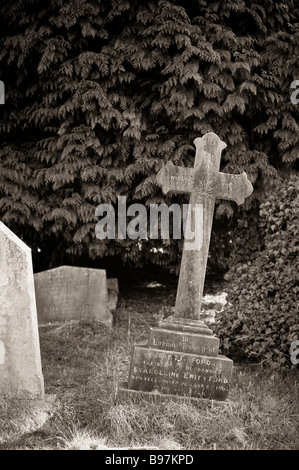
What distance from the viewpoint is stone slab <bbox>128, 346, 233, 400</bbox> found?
4367 millimetres

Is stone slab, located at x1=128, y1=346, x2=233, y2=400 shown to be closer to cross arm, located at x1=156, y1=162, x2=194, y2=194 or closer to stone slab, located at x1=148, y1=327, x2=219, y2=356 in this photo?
stone slab, located at x1=148, y1=327, x2=219, y2=356

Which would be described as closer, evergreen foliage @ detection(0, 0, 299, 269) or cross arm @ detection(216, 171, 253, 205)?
cross arm @ detection(216, 171, 253, 205)

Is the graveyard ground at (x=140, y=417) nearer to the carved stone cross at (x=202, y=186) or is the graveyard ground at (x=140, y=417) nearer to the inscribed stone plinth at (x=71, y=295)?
the carved stone cross at (x=202, y=186)

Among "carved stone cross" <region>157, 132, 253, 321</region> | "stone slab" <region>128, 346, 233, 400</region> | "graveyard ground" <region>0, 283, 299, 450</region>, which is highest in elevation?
"carved stone cross" <region>157, 132, 253, 321</region>

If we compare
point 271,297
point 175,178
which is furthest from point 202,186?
point 271,297

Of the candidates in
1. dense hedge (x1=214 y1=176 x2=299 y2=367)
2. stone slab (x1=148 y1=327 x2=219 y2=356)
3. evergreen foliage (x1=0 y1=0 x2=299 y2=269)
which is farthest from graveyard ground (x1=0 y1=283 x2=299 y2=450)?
evergreen foliage (x1=0 y1=0 x2=299 y2=269)

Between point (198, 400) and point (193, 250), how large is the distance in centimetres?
130

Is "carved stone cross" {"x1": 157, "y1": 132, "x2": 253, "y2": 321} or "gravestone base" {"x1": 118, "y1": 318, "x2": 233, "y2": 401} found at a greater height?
"carved stone cross" {"x1": 157, "y1": 132, "x2": 253, "y2": 321}

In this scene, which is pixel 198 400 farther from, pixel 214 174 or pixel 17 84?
pixel 17 84

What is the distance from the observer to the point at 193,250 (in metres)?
4.61

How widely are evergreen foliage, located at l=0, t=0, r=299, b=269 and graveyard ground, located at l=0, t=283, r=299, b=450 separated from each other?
236cm

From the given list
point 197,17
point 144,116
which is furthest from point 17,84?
point 197,17

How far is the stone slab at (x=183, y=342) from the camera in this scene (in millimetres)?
4457

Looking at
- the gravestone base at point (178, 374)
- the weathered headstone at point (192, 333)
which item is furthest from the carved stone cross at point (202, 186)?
the gravestone base at point (178, 374)
